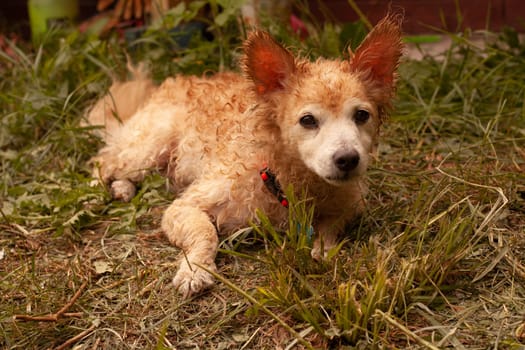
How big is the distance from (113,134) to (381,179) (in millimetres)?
1828

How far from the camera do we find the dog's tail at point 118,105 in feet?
13.9

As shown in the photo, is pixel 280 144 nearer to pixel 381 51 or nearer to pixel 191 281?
pixel 381 51

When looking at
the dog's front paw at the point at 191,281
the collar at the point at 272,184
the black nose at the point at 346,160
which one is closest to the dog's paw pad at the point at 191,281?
the dog's front paw at the point at 191,281

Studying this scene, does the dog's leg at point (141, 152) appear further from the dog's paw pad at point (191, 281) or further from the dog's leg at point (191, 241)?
the dog's paw pad at point (191, 281)

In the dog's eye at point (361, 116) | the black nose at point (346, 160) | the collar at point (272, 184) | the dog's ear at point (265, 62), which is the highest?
the dog's ear at point (265, 62)

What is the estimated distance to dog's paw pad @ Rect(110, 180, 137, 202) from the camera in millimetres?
3684

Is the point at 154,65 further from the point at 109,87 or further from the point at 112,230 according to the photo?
the point at 112,230

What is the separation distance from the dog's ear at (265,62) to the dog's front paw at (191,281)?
0.89 m

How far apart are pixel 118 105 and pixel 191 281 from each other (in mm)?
2063

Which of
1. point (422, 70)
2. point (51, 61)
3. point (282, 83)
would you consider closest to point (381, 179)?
point (282, 83)

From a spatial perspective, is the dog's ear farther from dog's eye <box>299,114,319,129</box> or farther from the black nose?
the black nose

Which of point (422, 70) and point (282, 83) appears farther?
point (422, 70)

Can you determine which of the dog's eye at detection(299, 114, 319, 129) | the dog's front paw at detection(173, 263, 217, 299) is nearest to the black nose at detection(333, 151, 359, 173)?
the dog's eye at detection(299, 114, 319, 129)

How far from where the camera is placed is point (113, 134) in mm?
4172
